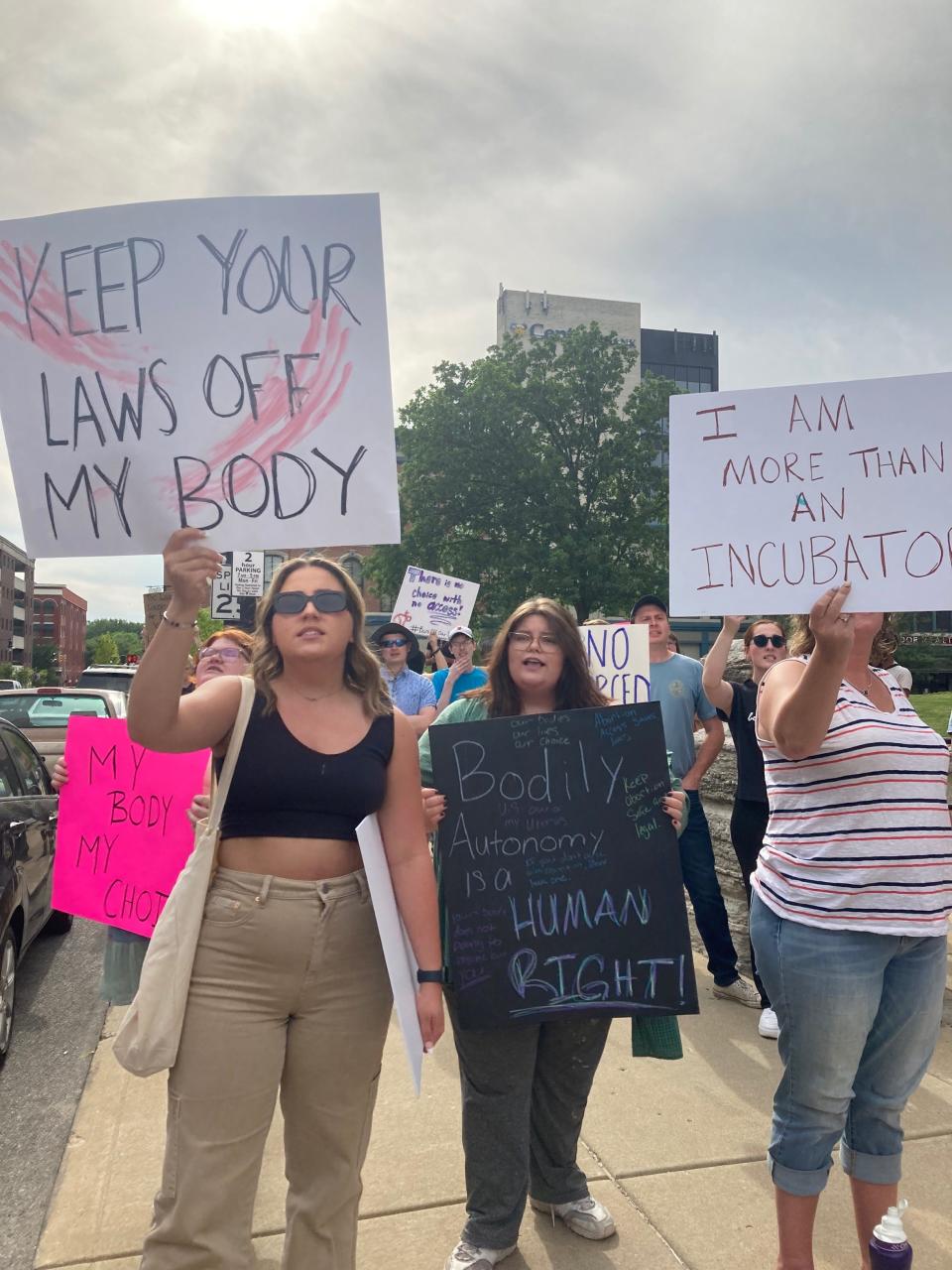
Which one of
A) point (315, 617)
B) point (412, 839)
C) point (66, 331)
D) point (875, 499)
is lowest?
point (412, 839)

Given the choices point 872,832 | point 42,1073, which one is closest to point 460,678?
point 42,1073

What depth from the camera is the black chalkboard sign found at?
8.78 ft

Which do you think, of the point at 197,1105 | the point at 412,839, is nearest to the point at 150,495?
the point at 412,839

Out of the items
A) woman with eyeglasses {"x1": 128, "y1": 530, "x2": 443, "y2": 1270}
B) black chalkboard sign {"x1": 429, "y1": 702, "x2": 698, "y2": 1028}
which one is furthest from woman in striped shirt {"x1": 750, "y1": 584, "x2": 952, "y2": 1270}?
woman with eyeglasses {"x1": 128, "y1": 530, "x2": 443, "y2": 1270}

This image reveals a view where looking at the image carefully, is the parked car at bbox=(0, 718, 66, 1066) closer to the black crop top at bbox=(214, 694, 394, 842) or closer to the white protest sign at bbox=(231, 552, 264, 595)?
the black crop top at bbox=(214, 694, 394, 842)

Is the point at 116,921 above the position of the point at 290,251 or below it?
below

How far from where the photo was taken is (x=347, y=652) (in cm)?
245

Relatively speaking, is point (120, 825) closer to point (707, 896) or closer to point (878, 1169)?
point (878, 1169)

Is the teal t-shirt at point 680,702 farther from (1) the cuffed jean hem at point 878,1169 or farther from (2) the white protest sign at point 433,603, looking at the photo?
(2) the white protest sign at point 433,603

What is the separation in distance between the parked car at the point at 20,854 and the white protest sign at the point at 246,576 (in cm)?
772

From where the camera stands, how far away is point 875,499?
2510mm

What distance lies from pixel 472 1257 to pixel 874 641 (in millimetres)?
2045

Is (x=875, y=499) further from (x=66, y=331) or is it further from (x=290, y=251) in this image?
(x=66, y=331)

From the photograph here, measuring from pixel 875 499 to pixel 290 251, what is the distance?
1.63 m
